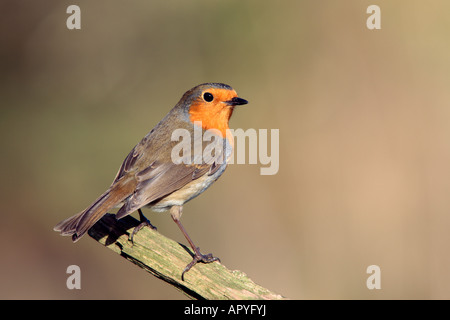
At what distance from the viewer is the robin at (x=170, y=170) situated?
3459 mm

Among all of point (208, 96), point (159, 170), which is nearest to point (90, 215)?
point (159, 170)

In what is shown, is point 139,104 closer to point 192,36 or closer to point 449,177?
point 192,36

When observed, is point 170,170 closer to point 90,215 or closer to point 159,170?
point 159,170

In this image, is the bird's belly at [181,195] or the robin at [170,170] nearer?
the robin at [170,170]

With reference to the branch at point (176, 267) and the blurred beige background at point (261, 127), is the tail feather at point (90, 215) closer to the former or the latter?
the branch at point (176, 267)

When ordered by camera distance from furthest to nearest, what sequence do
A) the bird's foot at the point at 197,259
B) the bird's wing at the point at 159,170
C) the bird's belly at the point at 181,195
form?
1. the bird's belly at the point at 181,195
2. the bird's wing at the point at 159,170
3. the bird's foot at the point at 197,259

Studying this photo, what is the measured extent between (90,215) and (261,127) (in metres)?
3.21

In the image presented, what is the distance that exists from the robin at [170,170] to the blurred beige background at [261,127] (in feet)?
6.60

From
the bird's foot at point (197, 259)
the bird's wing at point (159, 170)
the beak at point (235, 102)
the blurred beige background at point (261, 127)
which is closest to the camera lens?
the bird's foot at point (197, 259)

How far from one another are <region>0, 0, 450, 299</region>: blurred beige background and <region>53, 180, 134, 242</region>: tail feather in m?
2.35

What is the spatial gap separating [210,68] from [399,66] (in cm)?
215

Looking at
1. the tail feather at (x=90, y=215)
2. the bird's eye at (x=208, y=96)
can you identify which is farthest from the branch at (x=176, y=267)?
the bird's eye at (x=208, y=96)

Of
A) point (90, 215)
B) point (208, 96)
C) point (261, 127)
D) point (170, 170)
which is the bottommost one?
point (90, 215)

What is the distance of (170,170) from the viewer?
12.4 ft
